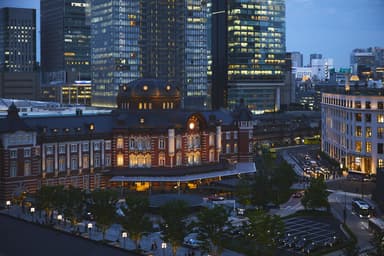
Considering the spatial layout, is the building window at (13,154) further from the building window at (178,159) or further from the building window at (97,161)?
the building window at (178,159)

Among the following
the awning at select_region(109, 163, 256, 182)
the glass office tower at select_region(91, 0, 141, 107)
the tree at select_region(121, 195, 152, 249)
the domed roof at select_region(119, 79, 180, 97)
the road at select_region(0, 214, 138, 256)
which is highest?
the glass office tower at select_region(91, 0, 141, 107)

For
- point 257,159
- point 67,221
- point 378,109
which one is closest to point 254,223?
point 67,221

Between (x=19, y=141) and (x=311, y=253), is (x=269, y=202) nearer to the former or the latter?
(x=311, y=253)

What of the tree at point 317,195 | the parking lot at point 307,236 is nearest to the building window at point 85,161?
the parking lot at point 307,236

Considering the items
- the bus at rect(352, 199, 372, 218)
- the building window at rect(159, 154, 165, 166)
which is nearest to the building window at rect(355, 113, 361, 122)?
the bus at rect(352, 199, 372, 218)

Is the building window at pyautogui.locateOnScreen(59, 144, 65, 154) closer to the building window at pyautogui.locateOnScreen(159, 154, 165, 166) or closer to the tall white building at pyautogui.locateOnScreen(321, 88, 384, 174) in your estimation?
the building window at pyautogui.locateOnScreen(159, 154, 165, 166)
